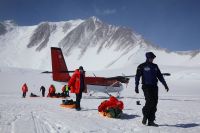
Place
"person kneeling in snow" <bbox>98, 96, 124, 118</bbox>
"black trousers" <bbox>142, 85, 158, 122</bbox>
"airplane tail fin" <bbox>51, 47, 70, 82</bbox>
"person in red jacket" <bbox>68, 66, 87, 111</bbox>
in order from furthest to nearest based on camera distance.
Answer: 1. "airplane tail fin" <bbox>51, 47, 70, 82</bbox>
2. "person in red jacket" <bbox>68, 66, 87, 111</bbox>
3. "person kneeling in snow" <bbox>98, 96, 124, 118</bbox>
4. "black trousers" <bbox>142, 85, 158, 122</bbox>

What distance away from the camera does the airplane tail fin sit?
30.1m

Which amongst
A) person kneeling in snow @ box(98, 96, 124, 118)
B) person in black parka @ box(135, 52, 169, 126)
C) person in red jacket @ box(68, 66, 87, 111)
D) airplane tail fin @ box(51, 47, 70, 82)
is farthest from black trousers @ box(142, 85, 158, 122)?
airplane tail fin @ box(51, 47, 70, 82)

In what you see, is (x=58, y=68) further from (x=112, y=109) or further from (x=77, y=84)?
(x=112, y=109)

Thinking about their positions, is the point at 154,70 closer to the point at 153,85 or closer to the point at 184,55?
the point at 153,85

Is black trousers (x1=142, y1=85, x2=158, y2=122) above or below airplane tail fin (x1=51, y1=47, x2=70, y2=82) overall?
below

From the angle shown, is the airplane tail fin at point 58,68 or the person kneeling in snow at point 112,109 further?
the airplane tail fin at point 58,68

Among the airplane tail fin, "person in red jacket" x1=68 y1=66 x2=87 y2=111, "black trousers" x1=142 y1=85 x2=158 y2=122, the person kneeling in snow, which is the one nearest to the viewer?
"black trousers" x1=142 y1=85 x2=158 y2=122

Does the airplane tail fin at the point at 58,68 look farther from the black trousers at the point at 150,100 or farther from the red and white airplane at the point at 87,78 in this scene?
the black trousers at the point at 150,100

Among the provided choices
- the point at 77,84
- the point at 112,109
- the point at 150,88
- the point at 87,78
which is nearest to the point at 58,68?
the point at 87,78

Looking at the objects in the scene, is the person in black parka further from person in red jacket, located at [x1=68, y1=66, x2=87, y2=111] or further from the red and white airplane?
the red and white airplane

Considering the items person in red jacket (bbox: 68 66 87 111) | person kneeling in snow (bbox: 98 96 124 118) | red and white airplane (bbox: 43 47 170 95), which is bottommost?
person kneeling in snow (bbox: 98 96 124 118)

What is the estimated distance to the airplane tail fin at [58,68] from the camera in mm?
30078

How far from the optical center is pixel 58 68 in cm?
3050

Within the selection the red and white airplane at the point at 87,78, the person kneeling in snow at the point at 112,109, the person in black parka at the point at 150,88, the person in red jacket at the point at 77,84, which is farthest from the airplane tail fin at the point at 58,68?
the person in black parka at the point at 150,88
